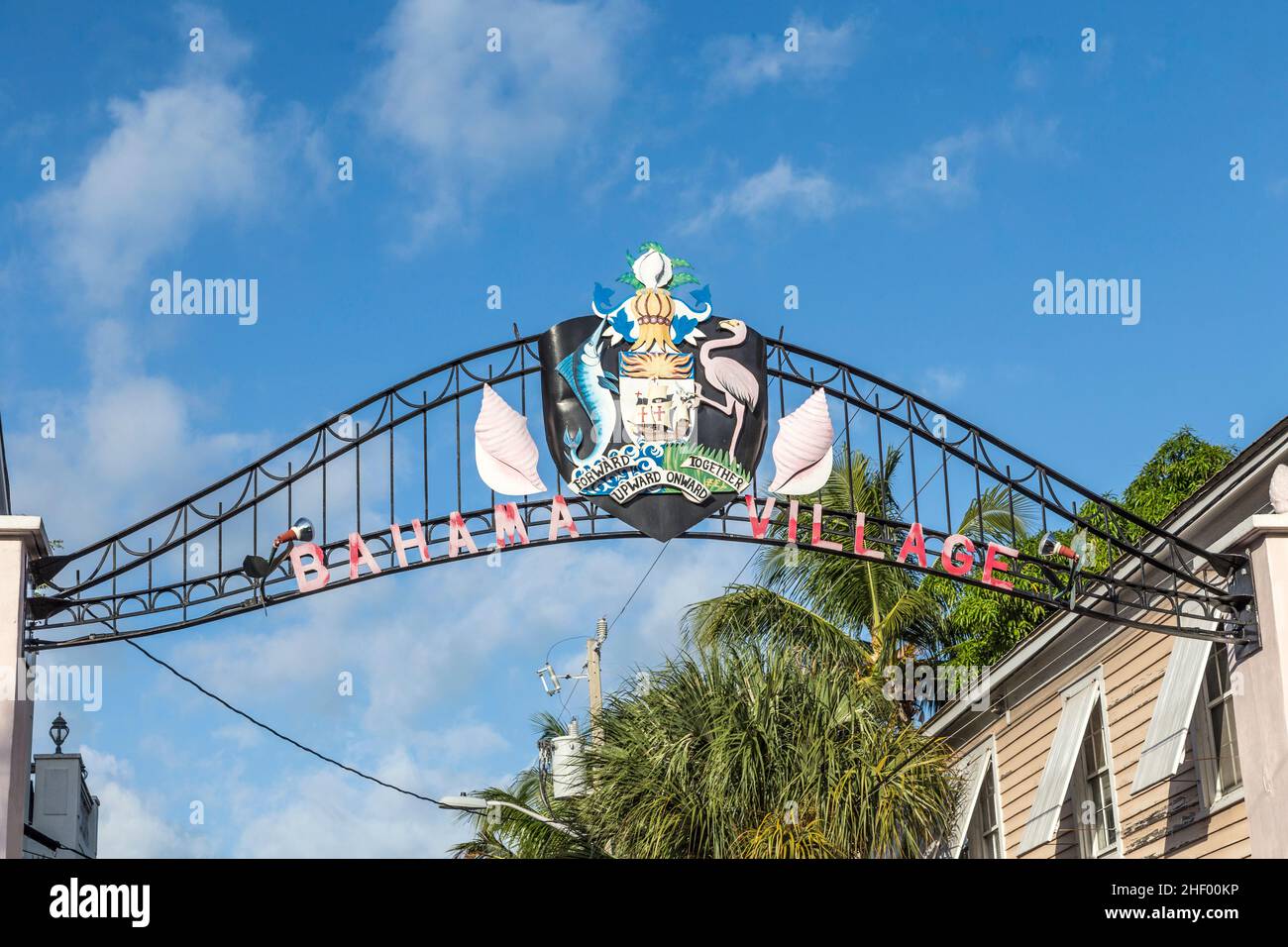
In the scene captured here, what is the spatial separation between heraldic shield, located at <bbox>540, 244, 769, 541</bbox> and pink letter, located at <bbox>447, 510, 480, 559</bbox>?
37.9 inches

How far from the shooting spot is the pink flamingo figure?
Answer: 46.3 feet

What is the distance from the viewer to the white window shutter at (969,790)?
2048 centimetres

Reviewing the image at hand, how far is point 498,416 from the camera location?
1405 centimetres

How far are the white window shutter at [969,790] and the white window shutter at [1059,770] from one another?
2.15 meters

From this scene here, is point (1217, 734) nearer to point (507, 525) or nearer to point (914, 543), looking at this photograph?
point (914, 543)

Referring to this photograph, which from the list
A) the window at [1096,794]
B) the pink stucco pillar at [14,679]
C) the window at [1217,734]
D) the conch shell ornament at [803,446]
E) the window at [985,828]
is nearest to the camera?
the pink stucco pillar at [14,679]

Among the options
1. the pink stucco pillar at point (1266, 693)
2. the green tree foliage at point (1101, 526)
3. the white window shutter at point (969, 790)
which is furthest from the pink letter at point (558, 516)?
the green tree foliage at point (1101, 526)

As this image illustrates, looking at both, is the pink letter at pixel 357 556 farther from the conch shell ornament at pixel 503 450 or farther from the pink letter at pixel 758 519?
the pink letter at pixel 758 519

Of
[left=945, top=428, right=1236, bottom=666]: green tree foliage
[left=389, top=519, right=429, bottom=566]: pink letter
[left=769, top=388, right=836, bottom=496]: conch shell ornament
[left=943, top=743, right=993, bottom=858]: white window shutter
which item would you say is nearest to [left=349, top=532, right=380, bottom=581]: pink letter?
[left=389, top=519, right=429, bottom=566]: pink letter

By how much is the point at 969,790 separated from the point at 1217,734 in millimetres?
6334

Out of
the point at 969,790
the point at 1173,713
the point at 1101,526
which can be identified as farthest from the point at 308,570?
the point at 1101,526
